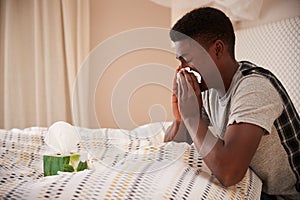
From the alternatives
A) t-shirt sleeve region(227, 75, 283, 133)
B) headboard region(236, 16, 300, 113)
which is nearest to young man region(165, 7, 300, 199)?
t-shirt sleeve region(227, 75, 283, 133)

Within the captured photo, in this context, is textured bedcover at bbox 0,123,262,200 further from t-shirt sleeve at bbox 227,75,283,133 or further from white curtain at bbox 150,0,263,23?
white curtain at bbox 150,0,263,23

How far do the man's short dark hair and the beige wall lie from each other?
4.97 ft

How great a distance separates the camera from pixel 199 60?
1.16 metres

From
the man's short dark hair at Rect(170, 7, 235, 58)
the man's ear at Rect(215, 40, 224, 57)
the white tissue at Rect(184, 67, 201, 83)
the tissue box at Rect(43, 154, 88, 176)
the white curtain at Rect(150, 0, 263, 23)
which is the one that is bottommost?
→ the tissue box at Rect(43, 154, 88, 176)

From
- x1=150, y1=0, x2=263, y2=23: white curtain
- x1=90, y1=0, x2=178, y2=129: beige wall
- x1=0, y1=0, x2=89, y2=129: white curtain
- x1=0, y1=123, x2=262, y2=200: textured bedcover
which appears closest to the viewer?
x1=0, y1=123, x2=262, y2=200: textured bedcover

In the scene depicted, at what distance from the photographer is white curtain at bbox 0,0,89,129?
2498mm

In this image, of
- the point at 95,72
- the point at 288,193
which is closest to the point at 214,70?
the point at 288,193

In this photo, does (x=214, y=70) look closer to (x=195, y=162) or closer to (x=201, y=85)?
(x=201, y=85)

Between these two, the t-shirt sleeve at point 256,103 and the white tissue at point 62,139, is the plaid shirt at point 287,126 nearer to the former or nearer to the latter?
the t-shirt sleeve at point 256,103

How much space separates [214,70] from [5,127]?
1741mm

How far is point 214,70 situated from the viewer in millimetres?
1175

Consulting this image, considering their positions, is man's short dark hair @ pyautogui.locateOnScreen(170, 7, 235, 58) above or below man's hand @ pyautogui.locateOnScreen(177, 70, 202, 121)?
above

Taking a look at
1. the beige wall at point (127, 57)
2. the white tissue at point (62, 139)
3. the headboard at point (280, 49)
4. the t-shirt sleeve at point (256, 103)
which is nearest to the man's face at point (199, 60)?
the t-shirt sleeve at point (256, 103)

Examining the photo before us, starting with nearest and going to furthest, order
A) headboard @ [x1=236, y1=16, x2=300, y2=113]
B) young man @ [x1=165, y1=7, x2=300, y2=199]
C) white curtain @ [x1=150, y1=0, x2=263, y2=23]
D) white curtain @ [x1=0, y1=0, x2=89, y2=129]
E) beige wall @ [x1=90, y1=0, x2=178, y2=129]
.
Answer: young man @ [x1=165, y1=7, x2=300, y2=199] → headboard @ [x1=236, y1=16, x2=300, y2=113] → white curtain @ [x1=150, y1=0, x2=263, y2=23] → white curtain @ [x1=0, y1=0, x2=89, y2=129] → beige wall @ [x1=90, y1=0, x2=178, y2=129]
